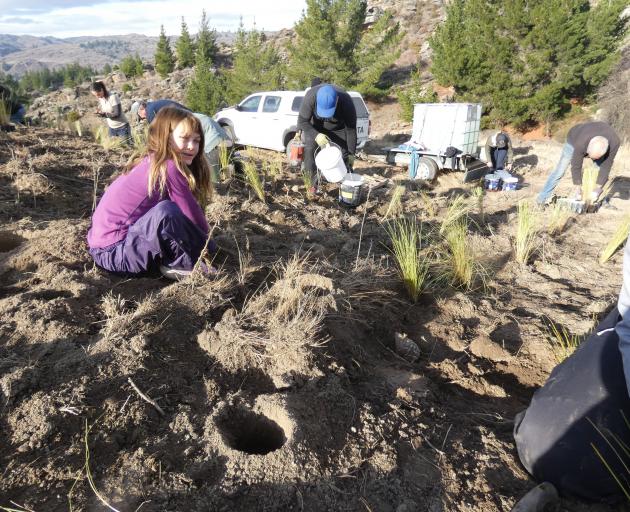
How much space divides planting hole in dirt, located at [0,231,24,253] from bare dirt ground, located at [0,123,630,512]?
0.05 ft

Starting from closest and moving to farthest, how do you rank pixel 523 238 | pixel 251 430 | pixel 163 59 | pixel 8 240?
pixel 251 430 → pixel 8 240 → pixel 523 238 → pixel 163 59

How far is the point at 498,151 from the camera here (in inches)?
302

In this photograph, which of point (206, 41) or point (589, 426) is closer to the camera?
point (589, 426)

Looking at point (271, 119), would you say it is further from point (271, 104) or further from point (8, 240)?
point (8, 240)

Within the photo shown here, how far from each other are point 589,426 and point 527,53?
1605 centimetres

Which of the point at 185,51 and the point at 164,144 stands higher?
the point at 185,51

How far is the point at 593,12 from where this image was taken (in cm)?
1341

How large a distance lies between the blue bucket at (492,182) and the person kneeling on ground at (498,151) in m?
0.52

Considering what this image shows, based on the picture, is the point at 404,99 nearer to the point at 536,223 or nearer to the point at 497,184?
the point at 497,184

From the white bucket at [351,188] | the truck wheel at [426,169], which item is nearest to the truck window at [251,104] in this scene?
the truck wheel at [426,169]

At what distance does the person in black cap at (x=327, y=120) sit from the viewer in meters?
4.89

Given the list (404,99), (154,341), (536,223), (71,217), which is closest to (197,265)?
(154,341)

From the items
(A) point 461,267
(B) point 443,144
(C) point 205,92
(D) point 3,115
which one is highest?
(C) point 205,92

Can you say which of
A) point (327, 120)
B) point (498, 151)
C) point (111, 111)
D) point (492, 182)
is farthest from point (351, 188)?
point (111, 111)
